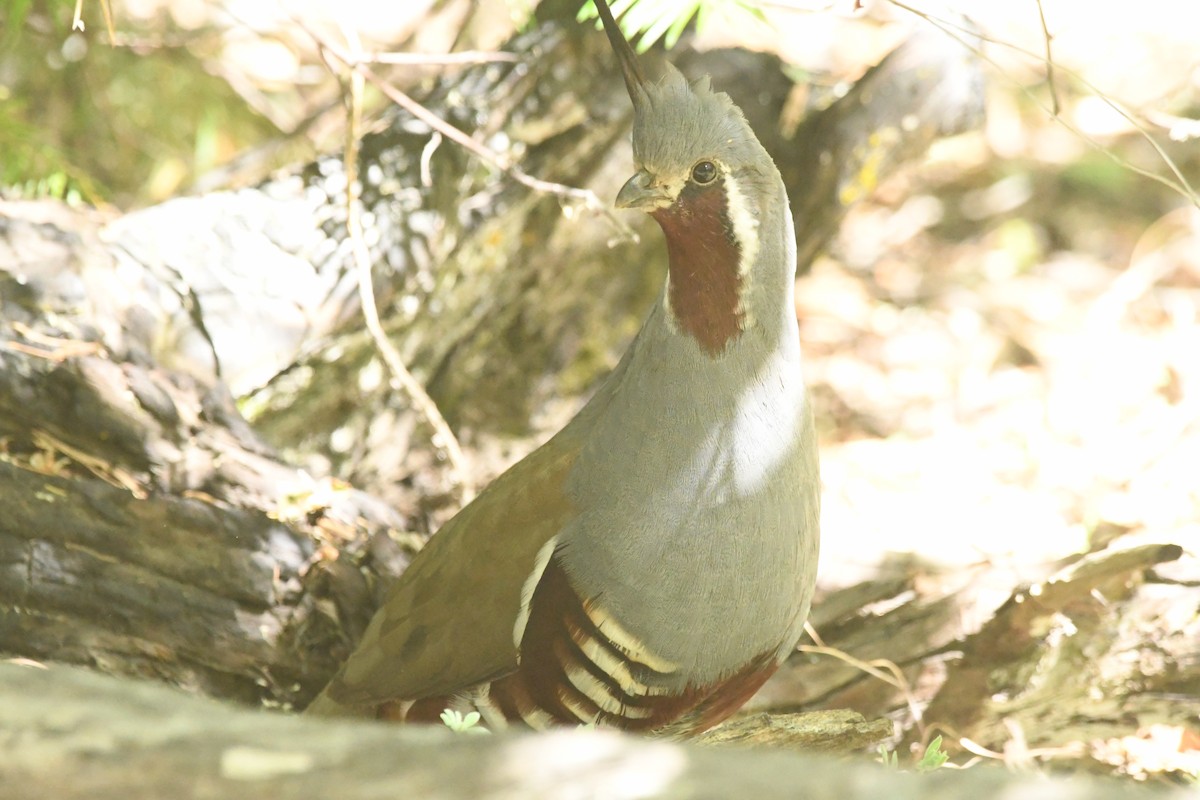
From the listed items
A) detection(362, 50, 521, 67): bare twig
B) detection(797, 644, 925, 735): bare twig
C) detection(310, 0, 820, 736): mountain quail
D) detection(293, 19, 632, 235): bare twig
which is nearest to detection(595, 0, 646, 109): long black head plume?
detection(310, 0, 820, 736): mountain quail

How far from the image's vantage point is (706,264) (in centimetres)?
249

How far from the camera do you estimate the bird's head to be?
245 centimetres

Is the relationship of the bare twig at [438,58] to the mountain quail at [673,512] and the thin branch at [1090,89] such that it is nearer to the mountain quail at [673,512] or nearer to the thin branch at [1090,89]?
the mountain quail at [673,512]

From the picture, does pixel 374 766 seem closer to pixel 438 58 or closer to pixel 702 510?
pixel 702 510

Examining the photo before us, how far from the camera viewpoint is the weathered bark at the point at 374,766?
A: 4.13 ft

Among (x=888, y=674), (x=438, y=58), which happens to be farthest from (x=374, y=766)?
(x=438, y=58)

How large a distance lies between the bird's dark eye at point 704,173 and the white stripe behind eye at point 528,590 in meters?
0.84

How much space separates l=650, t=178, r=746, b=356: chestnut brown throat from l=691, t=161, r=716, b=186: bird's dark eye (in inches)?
0.4

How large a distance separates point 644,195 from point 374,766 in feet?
4.78

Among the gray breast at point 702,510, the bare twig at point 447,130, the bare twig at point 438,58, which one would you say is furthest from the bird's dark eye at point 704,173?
the bare twig at point 438,58

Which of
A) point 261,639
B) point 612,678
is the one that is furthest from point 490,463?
point 612,678

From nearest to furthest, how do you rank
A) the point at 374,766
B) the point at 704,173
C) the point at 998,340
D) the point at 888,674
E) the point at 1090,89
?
Result: the point at 374,766
the point at 704,173
the point at 1090,89
the point at 888,674
the point at 998,340

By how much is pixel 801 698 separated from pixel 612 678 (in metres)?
0.85

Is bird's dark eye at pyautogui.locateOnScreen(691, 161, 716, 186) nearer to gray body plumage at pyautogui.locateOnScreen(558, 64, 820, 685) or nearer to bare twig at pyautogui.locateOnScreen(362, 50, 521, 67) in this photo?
gray body plumage at pyautogui.locateOnScreen(558, 64, 820, 685)
